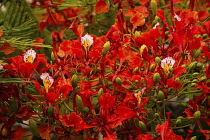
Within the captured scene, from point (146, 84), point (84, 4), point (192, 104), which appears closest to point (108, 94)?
point (146, 84)

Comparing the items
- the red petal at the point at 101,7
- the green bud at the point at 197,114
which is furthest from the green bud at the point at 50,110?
the red petal at the point at 101,7

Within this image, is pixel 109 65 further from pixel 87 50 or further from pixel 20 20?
pixel 20 20

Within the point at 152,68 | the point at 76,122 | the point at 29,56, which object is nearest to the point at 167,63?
the point at 152,68

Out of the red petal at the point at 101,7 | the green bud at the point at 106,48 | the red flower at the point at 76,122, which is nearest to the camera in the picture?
the red flower at the point at 76,122

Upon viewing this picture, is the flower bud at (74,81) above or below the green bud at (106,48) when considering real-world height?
below

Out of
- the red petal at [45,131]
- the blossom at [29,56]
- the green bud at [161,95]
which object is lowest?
the red petal at [45,131]

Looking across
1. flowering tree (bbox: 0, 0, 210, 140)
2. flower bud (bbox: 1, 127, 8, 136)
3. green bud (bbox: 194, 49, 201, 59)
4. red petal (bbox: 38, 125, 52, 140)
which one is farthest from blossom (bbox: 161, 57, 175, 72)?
flower bud (bbox: 1, 127, 8, 136)

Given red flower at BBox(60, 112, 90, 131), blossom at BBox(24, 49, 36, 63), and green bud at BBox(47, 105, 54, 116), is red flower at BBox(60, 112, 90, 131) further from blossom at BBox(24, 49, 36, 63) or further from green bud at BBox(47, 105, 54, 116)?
blossom at BBox(24, 49, 36, 63)

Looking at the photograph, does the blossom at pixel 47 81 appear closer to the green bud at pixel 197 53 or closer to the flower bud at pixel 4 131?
the flower bud at pixel 4 131

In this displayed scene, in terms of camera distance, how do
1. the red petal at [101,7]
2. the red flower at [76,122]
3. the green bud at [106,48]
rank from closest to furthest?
the red flower at [76,122], the green bud at [106,48], the red petal at [101,7]

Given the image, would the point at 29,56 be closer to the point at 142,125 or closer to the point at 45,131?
the point at 45,131

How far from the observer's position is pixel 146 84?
1.10 m

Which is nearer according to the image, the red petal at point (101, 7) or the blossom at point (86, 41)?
the blossom at point (86, 41)

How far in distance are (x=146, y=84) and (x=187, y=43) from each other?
0.19 metres
